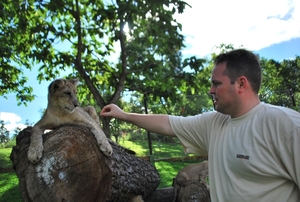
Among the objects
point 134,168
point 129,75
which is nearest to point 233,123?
point 134,168

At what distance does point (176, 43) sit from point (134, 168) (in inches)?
204

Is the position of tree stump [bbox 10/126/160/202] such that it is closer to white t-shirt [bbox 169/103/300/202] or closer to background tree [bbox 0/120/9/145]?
white t-shirt [bbox 169/103/300/202]

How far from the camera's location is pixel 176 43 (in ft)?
27.6

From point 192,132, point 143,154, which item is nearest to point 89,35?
point 143,154

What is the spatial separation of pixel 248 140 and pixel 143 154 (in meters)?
8.91

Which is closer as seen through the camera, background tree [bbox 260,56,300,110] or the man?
the man

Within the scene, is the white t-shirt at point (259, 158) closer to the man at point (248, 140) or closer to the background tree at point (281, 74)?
the man at point (248, 140)

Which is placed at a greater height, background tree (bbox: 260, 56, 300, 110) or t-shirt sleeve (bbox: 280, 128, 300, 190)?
background tree (bbox: 260, 56, 300, 110)

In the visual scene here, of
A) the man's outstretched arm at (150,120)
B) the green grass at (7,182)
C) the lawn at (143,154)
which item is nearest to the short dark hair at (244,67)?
the man's outstretched arm at (150,120)

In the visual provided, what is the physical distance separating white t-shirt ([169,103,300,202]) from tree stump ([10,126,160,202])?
64.6 inches

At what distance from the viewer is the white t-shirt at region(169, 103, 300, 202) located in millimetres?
1785

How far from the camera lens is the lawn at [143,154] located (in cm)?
732

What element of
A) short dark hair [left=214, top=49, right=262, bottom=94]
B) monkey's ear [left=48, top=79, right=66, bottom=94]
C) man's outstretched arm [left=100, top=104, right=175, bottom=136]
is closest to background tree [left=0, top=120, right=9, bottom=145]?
monkey's ear [left=48, top=79, right=66, bottom=94]

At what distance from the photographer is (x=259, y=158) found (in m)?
1.89
